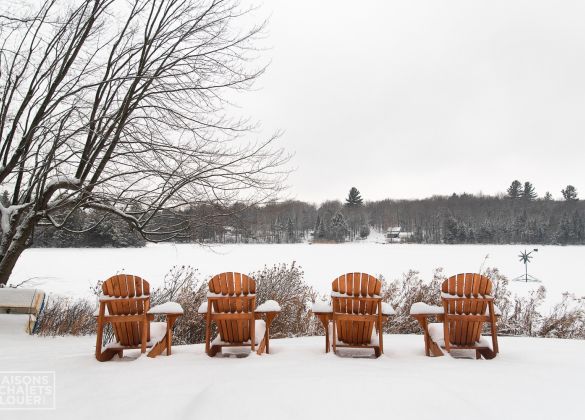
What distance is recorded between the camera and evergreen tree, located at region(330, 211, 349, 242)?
68750mm

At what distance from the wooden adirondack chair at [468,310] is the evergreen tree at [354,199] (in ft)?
301

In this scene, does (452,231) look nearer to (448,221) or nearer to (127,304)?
(448,221)

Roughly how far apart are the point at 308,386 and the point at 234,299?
1.45m

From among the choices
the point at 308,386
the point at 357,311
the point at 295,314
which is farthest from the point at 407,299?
the point at 308,386

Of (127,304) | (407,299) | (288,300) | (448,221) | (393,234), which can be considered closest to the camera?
(127,304)

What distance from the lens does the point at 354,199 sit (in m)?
96.4

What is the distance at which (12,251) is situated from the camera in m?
6.33

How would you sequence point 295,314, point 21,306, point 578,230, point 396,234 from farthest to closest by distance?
point 396,234, point 578,230, point 295,314, point 21,306

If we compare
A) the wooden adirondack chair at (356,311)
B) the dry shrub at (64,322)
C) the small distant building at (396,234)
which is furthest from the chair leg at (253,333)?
the small distant building at (396,234)

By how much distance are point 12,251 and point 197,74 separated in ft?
14.8

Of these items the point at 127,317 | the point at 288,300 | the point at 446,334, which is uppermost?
the point at 127,317

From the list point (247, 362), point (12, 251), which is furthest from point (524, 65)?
point (12, 251)

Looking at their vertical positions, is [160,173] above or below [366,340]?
above

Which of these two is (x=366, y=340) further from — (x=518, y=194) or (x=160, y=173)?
(x=518, y=194)
